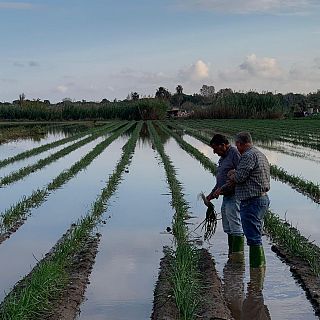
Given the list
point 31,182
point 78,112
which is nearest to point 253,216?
point 31,182

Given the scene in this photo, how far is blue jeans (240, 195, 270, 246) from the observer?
717 centimetres

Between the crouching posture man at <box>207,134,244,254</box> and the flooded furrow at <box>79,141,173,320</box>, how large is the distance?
954 millimetres

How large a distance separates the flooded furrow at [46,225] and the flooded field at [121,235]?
0.05 feet

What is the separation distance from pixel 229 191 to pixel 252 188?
28.3 inches

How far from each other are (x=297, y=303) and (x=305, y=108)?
6965 cm

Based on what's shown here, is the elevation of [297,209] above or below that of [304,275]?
below

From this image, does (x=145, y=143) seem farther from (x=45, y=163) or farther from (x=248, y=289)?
(x=248, y=289)

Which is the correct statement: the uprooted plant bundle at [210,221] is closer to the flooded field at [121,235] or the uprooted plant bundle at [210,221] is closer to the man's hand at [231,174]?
the flooded field at [121,235]

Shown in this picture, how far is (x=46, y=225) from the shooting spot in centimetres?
1011

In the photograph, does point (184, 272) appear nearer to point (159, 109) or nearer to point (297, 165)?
point (297, 165)

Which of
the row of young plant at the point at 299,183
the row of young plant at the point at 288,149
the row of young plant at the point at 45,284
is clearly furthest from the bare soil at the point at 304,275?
the row of young plant at the point at 288,149

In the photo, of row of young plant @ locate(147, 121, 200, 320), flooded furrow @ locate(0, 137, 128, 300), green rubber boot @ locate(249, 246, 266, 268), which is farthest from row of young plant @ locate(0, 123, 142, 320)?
green rubber boot @ locate(249, 246, 266, 268)

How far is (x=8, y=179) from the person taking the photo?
15758mm

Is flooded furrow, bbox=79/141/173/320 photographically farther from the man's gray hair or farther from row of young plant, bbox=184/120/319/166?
row of young plant, bbox=184/120/319/166
